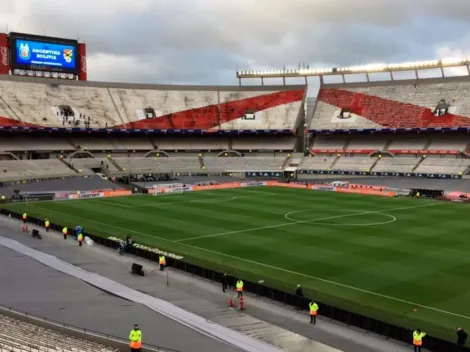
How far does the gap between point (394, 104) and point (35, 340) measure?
8628 cm

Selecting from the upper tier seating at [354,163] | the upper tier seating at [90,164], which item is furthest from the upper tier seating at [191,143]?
the upper tier seating at [354,163]

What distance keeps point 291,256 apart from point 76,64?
235 ft

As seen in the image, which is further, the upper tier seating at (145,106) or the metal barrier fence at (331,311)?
the upper tier seating at (145,106)

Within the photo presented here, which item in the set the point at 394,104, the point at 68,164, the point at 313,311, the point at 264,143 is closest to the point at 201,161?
the point at 264,143

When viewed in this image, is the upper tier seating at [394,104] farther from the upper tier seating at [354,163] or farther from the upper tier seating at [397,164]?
the upper tier seating at [354,163]

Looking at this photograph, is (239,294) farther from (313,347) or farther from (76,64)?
(76,64)

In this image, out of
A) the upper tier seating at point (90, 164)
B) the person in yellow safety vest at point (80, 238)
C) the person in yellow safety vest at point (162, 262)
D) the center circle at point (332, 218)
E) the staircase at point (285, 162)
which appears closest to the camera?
the person in yellow safety vest at point (162, 262)

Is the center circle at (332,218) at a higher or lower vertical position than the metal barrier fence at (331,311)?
higher

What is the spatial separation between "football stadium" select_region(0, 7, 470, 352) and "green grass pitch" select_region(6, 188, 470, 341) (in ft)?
0.58

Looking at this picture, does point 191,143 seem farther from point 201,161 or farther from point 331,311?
point 331,311

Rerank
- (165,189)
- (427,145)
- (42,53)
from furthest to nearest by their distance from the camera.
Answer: (42,53) → (427,145) → (165,189)

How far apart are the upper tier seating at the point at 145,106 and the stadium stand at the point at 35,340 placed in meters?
69.0

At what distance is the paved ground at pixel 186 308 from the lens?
56.1 feet

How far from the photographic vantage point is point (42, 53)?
275ft
